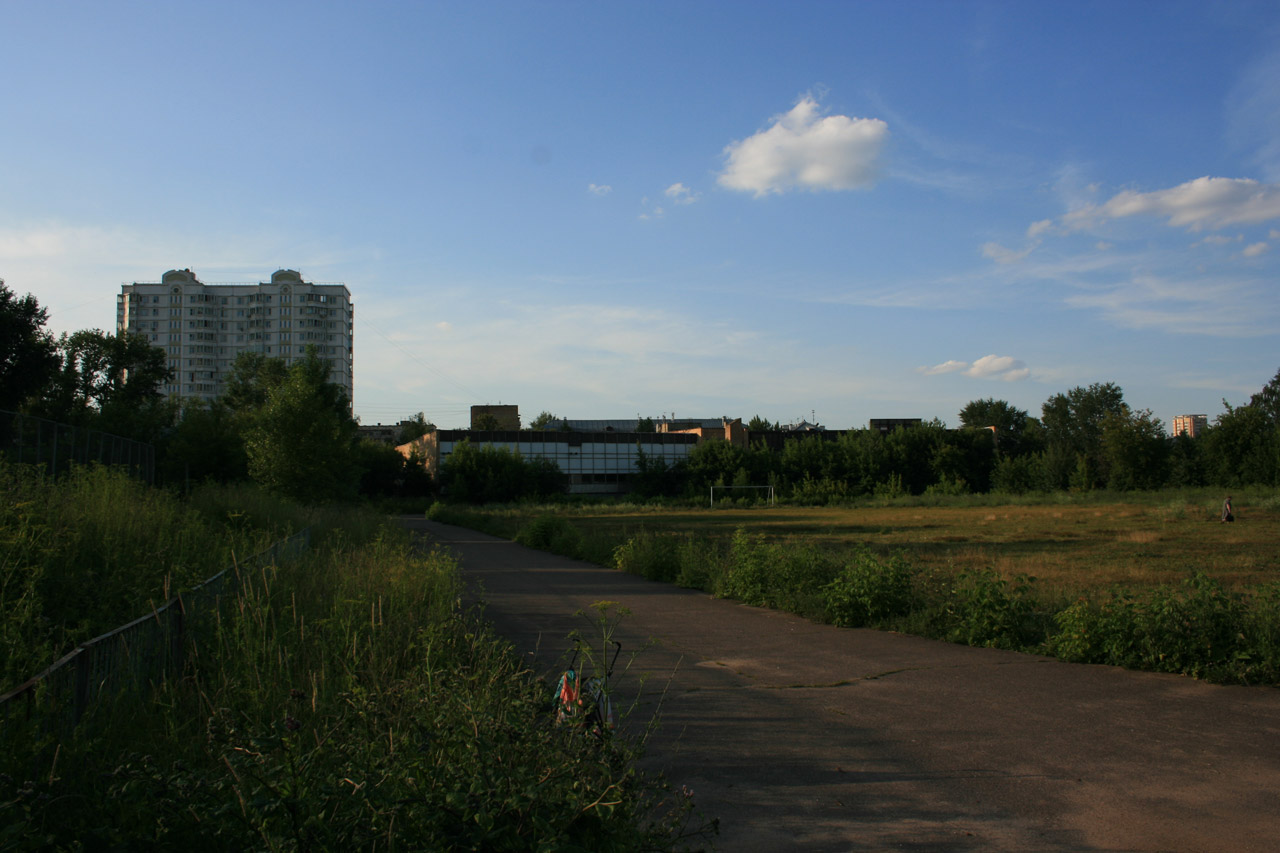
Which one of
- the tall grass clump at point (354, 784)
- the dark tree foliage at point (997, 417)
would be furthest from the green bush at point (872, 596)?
the dark tree foliage at point (997, 417)

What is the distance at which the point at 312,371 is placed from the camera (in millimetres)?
41875

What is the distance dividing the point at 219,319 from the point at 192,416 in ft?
331

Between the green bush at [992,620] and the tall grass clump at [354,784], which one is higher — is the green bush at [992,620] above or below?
below

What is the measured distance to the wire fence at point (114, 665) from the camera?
3900 mm

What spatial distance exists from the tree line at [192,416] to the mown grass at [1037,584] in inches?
367

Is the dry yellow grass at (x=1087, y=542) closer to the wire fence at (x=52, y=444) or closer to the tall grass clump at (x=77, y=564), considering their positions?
the tall grass clump at (x=77, y=564)

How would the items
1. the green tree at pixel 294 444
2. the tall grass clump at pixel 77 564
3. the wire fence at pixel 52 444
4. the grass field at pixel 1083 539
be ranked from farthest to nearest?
the green tree at pixel 294 444, the grass field at pixel 1083 539, the wire fence at pixel 52 444, the tall grass clump at pixel 77 564

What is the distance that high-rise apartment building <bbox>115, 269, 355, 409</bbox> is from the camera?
12850 cm

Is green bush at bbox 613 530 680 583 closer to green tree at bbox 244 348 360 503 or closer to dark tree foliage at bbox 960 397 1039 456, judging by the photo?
green tree at bbox 244 348 360 503

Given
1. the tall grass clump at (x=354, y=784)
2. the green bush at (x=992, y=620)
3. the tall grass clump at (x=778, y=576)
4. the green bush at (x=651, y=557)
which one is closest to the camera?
the tall grass clump at (x=354, y=784)

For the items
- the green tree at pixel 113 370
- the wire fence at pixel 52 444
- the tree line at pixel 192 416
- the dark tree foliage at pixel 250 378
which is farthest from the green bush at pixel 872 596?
the dark tree foliage at pixel 250 378

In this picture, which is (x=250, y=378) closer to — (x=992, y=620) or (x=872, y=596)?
(x=872, y=596)

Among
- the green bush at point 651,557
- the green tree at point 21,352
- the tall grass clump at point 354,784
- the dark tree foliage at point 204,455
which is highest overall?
the green tree at point 21,352

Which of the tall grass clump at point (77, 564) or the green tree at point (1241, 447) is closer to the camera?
the tall grass clump at point (77, 564)
